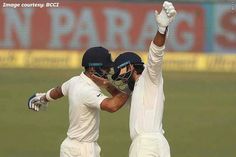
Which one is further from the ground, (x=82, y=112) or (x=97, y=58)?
(x=97, y=58)

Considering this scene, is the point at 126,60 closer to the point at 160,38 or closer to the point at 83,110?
the point at 160,38

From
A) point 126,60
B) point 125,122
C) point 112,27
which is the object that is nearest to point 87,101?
point 126,60

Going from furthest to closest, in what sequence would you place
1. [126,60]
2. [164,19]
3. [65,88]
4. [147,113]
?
[65,88] → [126,60] → [147,113] → [164,19]

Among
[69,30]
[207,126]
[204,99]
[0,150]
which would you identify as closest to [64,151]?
[0,150]

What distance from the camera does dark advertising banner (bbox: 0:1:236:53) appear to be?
25828 mm

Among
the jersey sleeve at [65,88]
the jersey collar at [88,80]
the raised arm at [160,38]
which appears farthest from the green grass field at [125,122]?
the raised arm at [160,38]

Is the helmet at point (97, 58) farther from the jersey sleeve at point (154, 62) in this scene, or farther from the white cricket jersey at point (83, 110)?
the jersey sleeve at point (154, 62)

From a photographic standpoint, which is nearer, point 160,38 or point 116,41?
point 160,38

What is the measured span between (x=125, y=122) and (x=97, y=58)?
6752 mm

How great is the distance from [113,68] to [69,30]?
20990 mm

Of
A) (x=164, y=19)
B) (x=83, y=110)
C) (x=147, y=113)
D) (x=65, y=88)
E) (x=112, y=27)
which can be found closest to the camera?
(x=164, y=19)

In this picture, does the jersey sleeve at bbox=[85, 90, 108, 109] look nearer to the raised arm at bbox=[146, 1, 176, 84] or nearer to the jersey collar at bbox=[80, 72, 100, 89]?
the jersey collar at bbox=[80, 72, 100, 89]

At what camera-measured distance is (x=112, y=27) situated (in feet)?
87.7

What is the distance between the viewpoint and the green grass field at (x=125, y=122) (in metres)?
9.73
